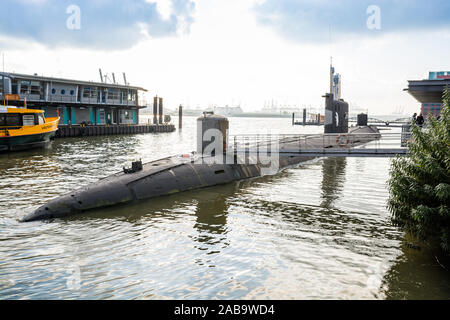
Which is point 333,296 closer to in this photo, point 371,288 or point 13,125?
point 371,288

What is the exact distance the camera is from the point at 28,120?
35.8 m

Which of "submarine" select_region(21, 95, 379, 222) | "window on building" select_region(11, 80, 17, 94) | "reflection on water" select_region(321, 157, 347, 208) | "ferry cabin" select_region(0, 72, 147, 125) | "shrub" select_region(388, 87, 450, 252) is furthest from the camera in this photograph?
"ferry cabin" select_region(0, 72, 147, 125)

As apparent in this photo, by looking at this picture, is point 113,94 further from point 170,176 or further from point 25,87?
point 170,176

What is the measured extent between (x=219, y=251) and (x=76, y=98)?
53.3m

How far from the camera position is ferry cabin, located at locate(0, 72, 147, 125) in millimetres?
50312

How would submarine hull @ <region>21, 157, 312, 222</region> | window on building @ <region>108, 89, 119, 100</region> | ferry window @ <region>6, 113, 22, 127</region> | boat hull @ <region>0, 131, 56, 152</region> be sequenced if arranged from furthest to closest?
window on building @ <region>108, 89, 119, 100</region>
ferry window @ <region>6, 113, 22, 127</region>
boat hull @ <region>0, 131, 56, 152</region>
submarine hull @ <region>21, 157, 312, 222</region>

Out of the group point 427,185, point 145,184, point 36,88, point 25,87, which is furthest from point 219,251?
point 36,88

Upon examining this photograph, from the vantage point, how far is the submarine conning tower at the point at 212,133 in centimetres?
2117

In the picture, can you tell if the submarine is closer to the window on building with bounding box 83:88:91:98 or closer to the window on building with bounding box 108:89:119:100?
the window on building with bounding box 83:88:91:98

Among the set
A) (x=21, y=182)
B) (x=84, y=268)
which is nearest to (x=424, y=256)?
(x=84, y=268)

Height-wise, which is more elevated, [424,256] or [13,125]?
[13,125]

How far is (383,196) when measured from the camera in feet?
61.8

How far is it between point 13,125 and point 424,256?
35008 mm

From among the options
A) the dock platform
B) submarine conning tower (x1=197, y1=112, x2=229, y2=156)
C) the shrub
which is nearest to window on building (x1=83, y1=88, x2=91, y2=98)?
the dock platform
